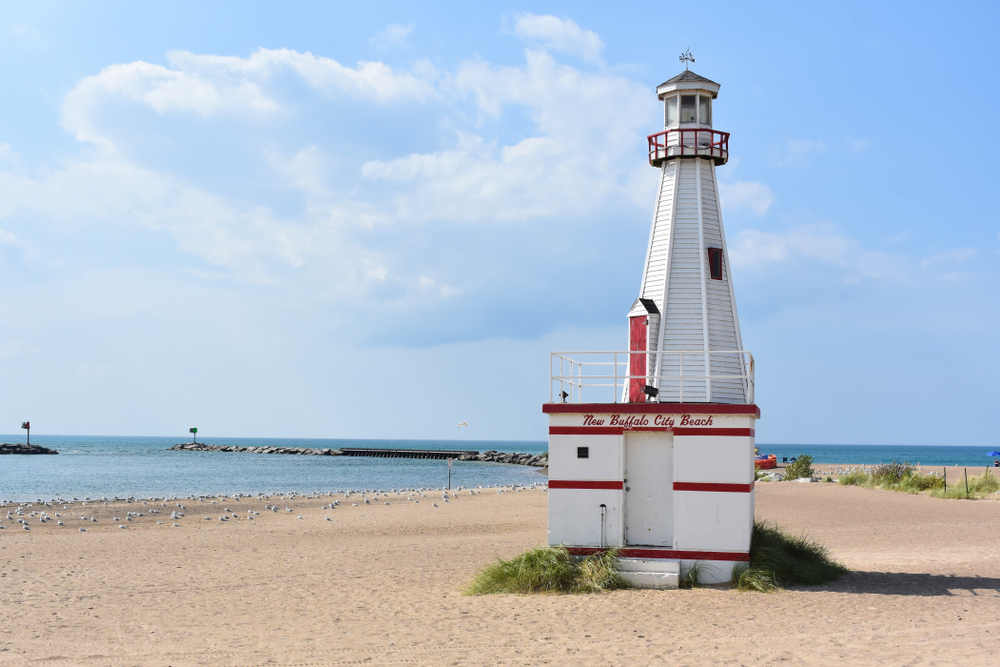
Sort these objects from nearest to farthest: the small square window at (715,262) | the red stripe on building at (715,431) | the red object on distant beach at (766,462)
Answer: the red stripe on building at (715,431)
the small square window at (715,262)
the red object on distant beach at (766,462)

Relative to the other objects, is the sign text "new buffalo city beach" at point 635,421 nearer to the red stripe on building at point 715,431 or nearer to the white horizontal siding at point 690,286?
the red stripe on building at point 715,431

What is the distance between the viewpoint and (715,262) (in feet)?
57.1

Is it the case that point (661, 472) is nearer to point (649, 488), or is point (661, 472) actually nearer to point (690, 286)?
point (649, 488)

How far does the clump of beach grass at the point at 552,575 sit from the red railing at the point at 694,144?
846 centimetres

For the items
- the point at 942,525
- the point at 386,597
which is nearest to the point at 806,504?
the point at 942,525

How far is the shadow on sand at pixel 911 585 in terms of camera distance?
13969 mm

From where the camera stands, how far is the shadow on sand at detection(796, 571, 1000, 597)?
45.8 ft

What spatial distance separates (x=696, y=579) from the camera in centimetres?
1403

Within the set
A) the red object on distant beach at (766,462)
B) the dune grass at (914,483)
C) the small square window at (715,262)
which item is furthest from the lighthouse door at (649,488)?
the red object on distant beach at (766,462)

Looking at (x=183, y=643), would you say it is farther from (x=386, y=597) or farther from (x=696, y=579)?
(x=696, y=579)

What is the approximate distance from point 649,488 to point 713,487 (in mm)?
1144

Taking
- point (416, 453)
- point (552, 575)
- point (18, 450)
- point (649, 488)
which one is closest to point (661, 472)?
Answer: point (649, 488)

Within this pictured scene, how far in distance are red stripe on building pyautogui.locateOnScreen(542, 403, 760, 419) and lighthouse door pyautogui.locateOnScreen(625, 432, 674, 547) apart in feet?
1.62

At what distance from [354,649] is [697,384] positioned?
8609 millimetres
